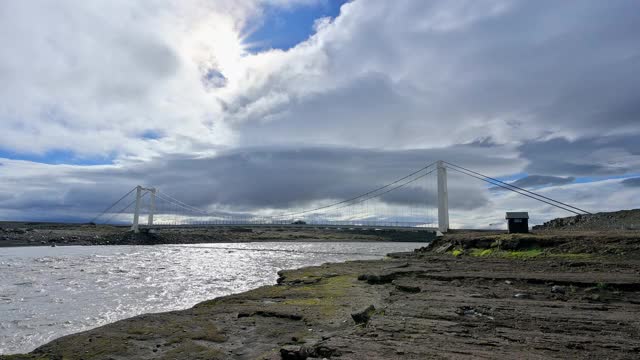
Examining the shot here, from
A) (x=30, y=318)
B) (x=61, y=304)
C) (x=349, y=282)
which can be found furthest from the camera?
(x=349, y=282)

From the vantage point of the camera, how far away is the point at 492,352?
9.20 m

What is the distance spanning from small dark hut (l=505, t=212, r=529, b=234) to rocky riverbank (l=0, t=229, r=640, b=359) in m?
23.7

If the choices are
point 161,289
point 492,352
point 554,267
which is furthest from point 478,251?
point 492,352

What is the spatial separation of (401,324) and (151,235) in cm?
13645

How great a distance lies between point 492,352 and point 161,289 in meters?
21.9

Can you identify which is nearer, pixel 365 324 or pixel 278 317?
pixel 365 324

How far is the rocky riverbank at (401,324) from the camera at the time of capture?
9.67 m

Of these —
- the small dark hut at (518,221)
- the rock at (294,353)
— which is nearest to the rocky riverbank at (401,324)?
the rock at (294,353)

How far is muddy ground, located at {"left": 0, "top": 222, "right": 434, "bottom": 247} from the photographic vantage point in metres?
103

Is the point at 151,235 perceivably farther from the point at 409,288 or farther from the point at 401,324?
the point at 401,324

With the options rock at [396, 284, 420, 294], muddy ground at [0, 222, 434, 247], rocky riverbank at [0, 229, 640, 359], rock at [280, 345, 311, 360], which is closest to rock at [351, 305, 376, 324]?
rocky riverbank at [0, 229, 640, 359]

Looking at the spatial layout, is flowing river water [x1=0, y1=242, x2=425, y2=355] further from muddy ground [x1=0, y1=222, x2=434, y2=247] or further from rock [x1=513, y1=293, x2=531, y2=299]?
muddy ground [x1=0, y1=222, x2=434, y2=247]

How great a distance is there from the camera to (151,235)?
13700 cm

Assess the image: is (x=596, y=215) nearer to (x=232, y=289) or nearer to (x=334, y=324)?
(x=232, y=289)
